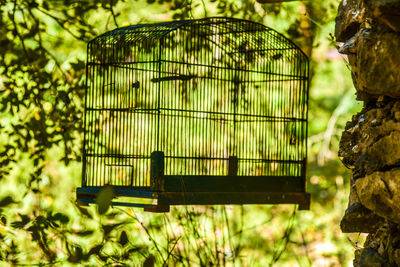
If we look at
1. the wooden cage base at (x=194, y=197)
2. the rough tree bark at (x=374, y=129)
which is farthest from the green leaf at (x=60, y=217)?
the rough tree bark at (x=374, y=129)

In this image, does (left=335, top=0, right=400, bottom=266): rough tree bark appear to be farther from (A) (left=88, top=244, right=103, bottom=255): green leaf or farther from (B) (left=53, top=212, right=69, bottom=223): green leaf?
(A) (left=88, top=244, right=103, bottom=255): green leaf

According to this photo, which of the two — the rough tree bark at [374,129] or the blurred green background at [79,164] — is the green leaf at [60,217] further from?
the rough tree bark at [374,129]

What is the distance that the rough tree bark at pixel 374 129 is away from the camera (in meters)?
2.54

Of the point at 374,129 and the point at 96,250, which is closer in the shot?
the point at 374,129

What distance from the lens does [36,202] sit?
6.79 meters

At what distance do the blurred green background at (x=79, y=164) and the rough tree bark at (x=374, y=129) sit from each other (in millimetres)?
3399

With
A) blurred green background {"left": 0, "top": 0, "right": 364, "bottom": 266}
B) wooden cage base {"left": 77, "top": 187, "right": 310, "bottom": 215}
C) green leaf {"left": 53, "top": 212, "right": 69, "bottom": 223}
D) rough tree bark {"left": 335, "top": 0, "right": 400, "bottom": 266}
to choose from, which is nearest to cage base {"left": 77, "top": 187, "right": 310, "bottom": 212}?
wooden cage base {"left": 77, "top": 187, "right": 310, "bottom": 215}

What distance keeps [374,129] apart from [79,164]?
15.1 ft

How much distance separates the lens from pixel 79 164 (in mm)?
6992

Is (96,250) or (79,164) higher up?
(79,164)

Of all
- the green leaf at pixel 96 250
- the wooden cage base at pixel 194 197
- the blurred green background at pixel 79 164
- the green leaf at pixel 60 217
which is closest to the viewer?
the wooden cage base at pixel 194 197

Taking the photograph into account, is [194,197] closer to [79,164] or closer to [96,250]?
[96,250]

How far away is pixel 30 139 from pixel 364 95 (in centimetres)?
421

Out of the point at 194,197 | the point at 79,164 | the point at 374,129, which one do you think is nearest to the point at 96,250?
the point at 79,164
